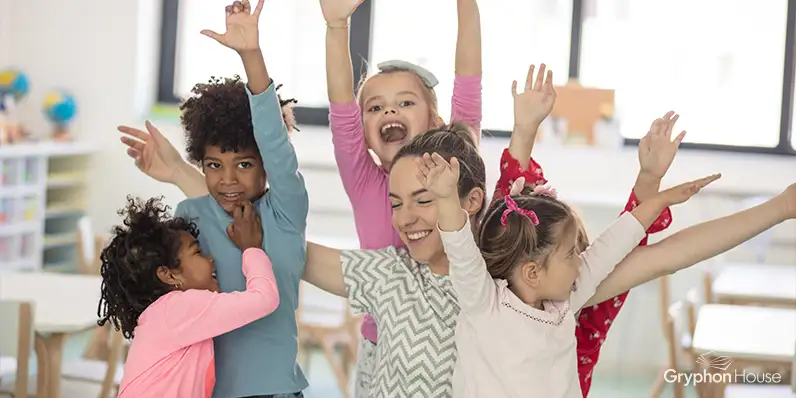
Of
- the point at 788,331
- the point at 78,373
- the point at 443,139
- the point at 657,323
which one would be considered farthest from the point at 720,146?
the point at 443,139

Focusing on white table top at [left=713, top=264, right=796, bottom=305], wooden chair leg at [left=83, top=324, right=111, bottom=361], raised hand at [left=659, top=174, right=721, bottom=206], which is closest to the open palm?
raised hand at [left=659, top=174, right=721, bottom=206]

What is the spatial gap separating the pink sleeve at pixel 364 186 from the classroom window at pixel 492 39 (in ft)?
12.0

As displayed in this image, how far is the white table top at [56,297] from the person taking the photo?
9.93ft

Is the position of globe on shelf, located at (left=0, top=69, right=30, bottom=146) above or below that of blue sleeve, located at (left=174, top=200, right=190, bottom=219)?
above

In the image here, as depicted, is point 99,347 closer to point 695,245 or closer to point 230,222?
point 230,222

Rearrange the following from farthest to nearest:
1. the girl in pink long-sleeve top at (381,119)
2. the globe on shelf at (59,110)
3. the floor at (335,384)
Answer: the globe on shelf at (59,110) < the floor at (335,384) < the girl in pink long-sleeve top at (381,119)

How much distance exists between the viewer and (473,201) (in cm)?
165

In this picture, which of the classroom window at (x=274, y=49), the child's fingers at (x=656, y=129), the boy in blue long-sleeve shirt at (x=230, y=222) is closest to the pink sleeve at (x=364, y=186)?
the boy in blue long-sleeve shirt at (x=230, y=222)

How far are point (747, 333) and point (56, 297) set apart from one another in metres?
2.31

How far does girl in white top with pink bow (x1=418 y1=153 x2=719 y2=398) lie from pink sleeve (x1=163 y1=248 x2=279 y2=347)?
31cm

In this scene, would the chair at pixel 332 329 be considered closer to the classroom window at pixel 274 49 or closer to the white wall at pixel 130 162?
the white wall at pixel 130 162

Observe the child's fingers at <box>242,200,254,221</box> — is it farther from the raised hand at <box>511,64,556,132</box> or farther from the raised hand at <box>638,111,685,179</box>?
the raised hand at <box>638,111,685,179</box>

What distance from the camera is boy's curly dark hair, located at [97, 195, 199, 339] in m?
1.63

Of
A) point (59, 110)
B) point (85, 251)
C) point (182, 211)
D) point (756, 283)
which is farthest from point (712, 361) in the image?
point (59, 110)
